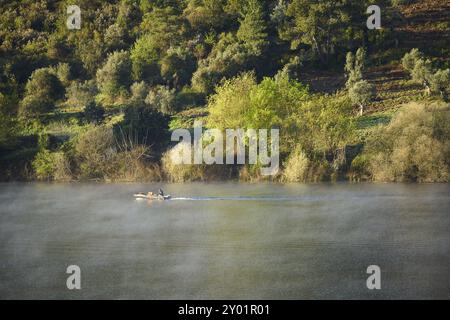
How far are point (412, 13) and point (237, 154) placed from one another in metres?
50.4

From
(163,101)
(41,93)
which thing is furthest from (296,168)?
(41,93)

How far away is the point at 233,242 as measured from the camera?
40000mm

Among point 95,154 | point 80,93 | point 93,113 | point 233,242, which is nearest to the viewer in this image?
point 233,242

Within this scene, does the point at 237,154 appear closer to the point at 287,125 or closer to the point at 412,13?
the point at 287,125

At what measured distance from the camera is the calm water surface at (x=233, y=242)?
1235 inches

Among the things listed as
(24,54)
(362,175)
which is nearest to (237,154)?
(362,175)

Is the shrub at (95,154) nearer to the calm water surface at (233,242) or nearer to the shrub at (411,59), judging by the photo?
the calm water surface at (233,242)

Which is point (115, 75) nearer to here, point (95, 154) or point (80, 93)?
point (80, 93)

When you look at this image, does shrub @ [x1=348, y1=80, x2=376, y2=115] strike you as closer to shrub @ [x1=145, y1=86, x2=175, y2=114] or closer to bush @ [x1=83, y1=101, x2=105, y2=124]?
shrub @ [x1=145, y1=86, x2=175, y2=114]

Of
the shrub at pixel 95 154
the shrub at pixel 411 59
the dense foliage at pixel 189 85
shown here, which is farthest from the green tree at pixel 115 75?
the shrub at pixel 411 59

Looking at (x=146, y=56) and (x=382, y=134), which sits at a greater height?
(x=146, y=56)

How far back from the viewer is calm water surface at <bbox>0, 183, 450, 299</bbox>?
1235 inches

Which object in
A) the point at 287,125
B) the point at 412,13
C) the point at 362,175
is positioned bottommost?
the point at 362,175

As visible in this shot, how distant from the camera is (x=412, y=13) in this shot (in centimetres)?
10300
